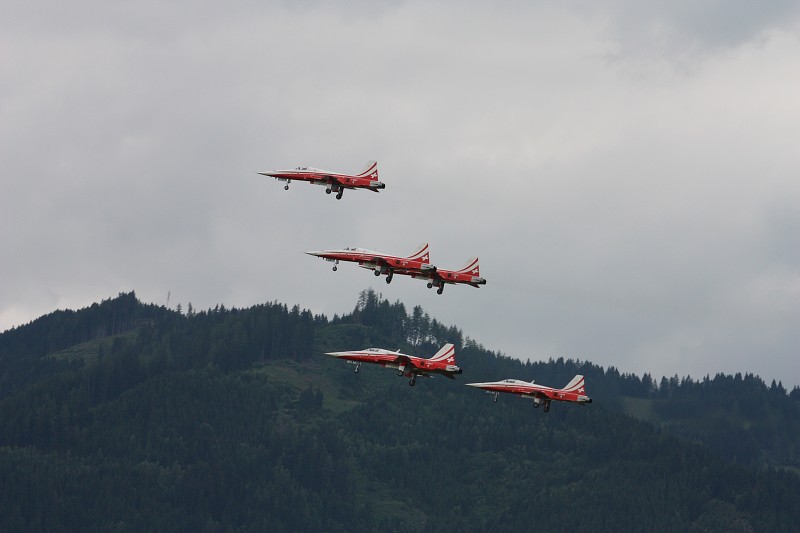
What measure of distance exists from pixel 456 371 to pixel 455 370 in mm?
405

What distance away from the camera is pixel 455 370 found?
19925cm

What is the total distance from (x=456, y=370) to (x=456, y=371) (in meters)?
0.13

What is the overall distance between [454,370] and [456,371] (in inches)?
35.7

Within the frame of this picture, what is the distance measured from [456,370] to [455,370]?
0.39 m

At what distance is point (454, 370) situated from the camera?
655 feet

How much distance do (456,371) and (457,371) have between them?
39 centimetres

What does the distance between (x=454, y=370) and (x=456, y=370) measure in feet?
2.97

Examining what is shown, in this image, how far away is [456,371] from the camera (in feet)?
652

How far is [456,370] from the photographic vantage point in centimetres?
19888

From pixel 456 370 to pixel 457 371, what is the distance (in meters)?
0.41

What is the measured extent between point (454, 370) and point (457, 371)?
1296mm

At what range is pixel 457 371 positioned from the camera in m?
198
